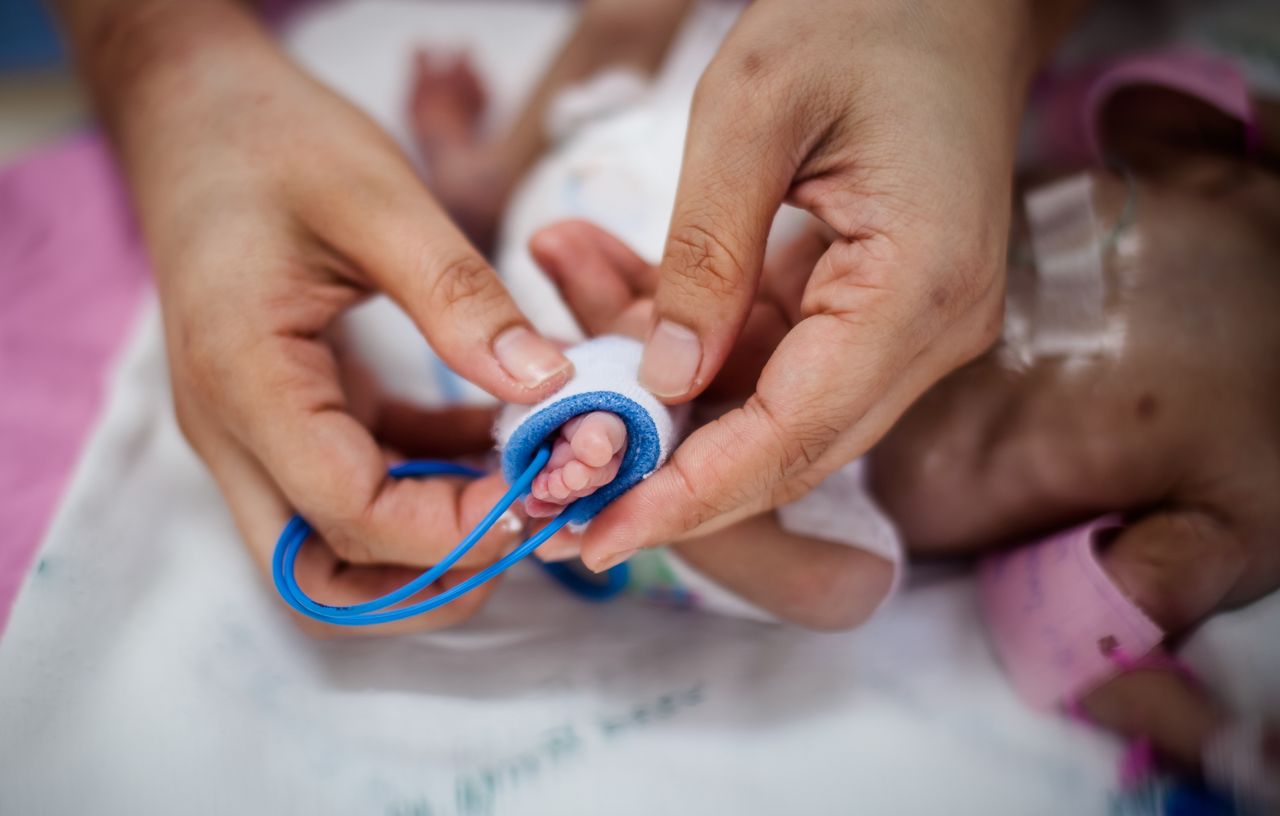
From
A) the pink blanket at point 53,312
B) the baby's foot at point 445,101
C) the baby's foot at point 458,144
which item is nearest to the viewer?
the pink blanket at point 53,312

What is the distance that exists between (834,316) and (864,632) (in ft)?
1.55

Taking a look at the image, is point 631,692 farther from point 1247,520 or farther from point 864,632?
point 1247,520

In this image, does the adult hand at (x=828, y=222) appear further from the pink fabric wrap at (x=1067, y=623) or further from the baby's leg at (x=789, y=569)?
the pink fabric wrap at (x=1067, y=623)

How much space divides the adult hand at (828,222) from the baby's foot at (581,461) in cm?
4

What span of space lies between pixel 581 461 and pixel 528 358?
5.2 inches

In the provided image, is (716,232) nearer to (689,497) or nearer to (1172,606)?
(689,497)

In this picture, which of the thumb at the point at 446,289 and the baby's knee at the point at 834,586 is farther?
the baby's knee at the point at 834,586

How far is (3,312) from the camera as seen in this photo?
3.98 ft

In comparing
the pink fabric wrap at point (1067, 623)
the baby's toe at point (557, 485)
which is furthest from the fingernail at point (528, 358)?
the pink fabric wrap at point (1067, 623)

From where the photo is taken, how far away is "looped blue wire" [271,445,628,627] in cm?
64

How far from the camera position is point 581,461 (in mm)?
599

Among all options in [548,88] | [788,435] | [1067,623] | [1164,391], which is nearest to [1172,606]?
[1067,623]

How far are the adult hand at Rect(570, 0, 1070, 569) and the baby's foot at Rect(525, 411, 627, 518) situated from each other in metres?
0.04

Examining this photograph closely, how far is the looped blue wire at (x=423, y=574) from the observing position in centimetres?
64
